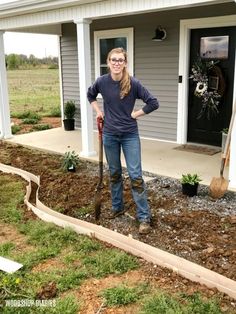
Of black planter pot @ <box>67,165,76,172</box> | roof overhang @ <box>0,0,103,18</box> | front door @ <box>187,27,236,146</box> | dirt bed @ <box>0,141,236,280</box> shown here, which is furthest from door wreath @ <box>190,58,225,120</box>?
black planter pot @ <box>67,165,76,172</box>

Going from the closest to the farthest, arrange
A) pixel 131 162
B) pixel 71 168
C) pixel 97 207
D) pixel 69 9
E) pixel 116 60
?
pixel 116 60, pixel 131 162, pixel 97 207, pixel 71 168, pixel 69 9

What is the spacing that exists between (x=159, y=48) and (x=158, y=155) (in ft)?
6.78

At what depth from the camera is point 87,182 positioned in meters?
5.16

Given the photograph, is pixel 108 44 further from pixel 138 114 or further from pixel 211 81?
pixel 138 114

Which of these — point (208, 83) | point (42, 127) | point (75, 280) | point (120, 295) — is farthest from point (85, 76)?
point (120, 295)

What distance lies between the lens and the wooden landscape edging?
2758 mm

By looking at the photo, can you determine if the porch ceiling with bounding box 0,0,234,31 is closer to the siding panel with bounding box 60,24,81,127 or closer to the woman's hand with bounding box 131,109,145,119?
the siding panel with bounding box 60,24,81,127

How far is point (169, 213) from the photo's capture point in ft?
13.4

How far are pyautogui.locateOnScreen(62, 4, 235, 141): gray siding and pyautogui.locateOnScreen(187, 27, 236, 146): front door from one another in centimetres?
35

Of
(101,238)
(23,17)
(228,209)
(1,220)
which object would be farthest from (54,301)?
(23,17)

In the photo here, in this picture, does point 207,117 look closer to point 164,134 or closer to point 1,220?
point 164,134

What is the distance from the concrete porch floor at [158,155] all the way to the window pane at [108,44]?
1.75 metres

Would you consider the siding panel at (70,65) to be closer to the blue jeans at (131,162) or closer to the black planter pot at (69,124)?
the black planter pot at (69,124)

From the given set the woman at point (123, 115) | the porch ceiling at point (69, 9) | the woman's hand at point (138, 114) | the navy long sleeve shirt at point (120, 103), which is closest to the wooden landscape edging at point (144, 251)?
the woman at point (123, 115)
